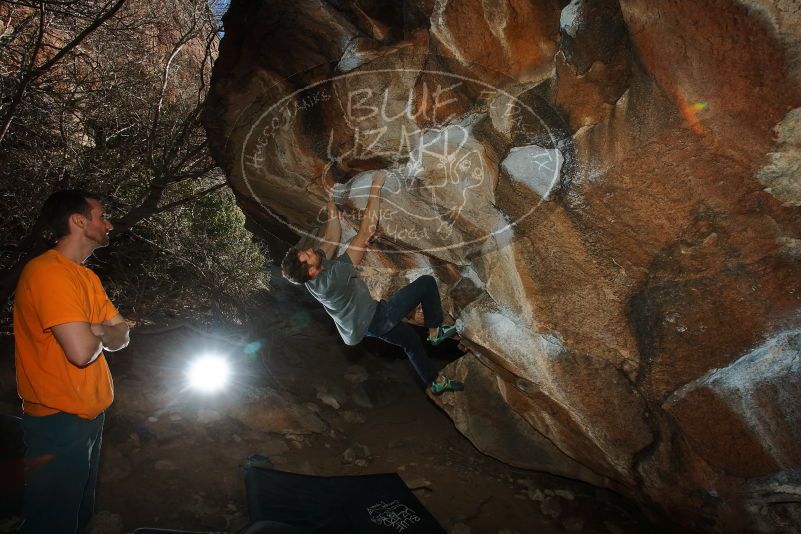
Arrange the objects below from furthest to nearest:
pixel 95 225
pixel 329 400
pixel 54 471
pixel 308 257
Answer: pixel 329 400 → pixel 308 257 → pixel 95 225 → pixel 54 471

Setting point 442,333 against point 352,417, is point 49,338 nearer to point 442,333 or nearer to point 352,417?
point 442,333

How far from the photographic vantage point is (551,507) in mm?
4633

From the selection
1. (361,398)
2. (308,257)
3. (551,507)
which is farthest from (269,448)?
(551,507)

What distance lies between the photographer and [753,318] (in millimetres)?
2742

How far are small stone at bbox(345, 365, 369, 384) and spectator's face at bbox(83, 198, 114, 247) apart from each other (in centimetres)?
554

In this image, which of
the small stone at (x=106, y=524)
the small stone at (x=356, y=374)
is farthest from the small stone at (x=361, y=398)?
the small stone at (x=106, y=524)

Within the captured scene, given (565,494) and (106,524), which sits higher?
(106,524)

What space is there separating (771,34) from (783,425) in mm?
2311

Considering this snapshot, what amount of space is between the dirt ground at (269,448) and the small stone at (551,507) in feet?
0.03

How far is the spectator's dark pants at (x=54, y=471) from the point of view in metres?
2.09

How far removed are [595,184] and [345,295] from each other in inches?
90.3

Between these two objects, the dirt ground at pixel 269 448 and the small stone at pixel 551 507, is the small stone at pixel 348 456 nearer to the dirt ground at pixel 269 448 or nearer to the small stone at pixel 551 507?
the dirt ground at pixel 269 448

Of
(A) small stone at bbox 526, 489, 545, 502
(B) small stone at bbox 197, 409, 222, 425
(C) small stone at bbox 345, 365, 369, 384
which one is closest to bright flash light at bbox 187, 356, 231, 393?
(B) small stone at bbox 197, 409, 222, 425

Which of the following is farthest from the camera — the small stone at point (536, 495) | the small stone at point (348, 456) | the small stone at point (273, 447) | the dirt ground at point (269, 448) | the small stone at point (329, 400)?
the small stone at point (329, 400)
